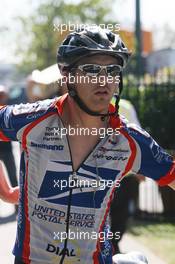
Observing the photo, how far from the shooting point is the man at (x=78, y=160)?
2.74 meters

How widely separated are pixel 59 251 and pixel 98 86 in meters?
0.76

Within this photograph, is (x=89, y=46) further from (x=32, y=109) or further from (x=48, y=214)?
(x=48, y=214)

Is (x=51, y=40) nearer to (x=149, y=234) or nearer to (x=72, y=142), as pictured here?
(x=149, y=234)

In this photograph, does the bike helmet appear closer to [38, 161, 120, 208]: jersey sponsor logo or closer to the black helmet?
the black helmet

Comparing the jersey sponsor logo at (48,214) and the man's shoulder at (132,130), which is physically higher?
the man's shoulder at (132,130)

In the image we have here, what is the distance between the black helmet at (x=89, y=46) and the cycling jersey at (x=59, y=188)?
234mm

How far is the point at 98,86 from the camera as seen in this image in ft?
8.92

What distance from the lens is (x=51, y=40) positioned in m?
27.0

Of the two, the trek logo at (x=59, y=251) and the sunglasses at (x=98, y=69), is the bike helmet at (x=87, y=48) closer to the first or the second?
the sunglasses at (x=98, y=69)

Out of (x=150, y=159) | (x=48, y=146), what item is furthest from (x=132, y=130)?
(x=48, y=146)

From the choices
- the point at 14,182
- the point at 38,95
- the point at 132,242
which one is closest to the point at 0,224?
the point at 14,182

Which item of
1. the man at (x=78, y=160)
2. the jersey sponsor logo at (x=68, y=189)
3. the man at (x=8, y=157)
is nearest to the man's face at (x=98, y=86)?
the man at (x=78, y=160)

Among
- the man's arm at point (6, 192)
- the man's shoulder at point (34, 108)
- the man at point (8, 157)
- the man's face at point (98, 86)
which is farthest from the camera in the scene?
the man at point (8, 157)

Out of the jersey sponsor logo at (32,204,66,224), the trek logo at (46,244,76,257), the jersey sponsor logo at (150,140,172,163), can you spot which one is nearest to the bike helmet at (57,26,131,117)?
the jersey sponsor logo at (150,140,172,163)
